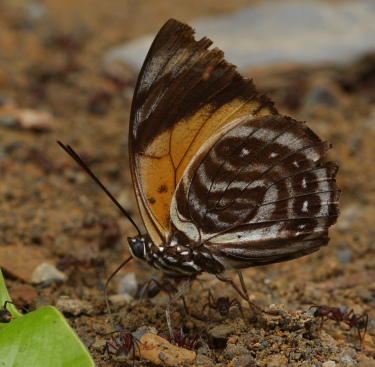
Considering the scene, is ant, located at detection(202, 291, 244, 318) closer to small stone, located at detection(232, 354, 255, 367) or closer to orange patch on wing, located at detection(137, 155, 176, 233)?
small stone, located at detection(232, 354, 255, 367)

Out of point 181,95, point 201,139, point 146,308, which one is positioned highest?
point 181,95

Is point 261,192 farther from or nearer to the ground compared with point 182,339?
farther from the ground

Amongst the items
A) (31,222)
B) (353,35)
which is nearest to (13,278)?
(31,222)

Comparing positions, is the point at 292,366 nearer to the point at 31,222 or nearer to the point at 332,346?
the point at 332,346

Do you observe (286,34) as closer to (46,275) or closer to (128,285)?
(128,285)

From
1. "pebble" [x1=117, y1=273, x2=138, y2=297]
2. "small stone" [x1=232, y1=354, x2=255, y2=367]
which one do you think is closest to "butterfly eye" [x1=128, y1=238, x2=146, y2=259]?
"small stone" [x1=232, y1=354, x2=255, y2=367]

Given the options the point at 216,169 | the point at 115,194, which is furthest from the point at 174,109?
the point at 115,194
